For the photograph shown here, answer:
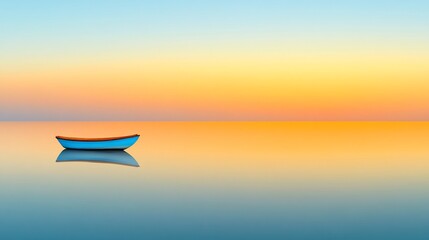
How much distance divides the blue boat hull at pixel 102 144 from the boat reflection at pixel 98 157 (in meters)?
0.61

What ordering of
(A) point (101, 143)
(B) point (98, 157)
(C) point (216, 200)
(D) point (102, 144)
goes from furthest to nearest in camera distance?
1. (D) point (102, 144)
2. (A) point (101, 143)
3. (B) point (98, 157)
4. (C) point (216, 200)

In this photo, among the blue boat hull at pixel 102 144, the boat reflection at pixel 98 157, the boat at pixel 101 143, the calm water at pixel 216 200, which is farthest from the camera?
the blue boat hull at pixel 102 144

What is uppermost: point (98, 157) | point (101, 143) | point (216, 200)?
point (101, 143)

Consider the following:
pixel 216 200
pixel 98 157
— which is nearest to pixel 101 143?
pixel 98 157

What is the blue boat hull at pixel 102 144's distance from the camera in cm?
5497

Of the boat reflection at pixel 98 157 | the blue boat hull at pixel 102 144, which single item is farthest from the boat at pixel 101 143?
the boat reflection at pixel 98 157

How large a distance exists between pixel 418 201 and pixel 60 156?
3823 centimetres

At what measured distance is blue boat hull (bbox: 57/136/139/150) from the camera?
55.0 metres

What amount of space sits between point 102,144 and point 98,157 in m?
4.01

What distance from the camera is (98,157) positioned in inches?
2013

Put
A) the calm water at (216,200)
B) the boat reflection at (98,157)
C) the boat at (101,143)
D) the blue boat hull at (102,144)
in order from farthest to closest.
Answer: the blue boat hull at (102,144)
the boat at (101,143)
the boat reflection at (98,157)
the calm water at (216,200)

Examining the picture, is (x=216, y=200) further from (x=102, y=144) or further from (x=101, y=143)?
(x=102, y=144)

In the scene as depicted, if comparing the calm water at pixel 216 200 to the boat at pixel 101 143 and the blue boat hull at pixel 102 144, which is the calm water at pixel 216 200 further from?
the blue boat hull at pixel 102 144

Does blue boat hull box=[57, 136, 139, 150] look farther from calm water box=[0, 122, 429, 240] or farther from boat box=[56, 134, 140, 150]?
calm water box=[0, 122, 429, 240]
